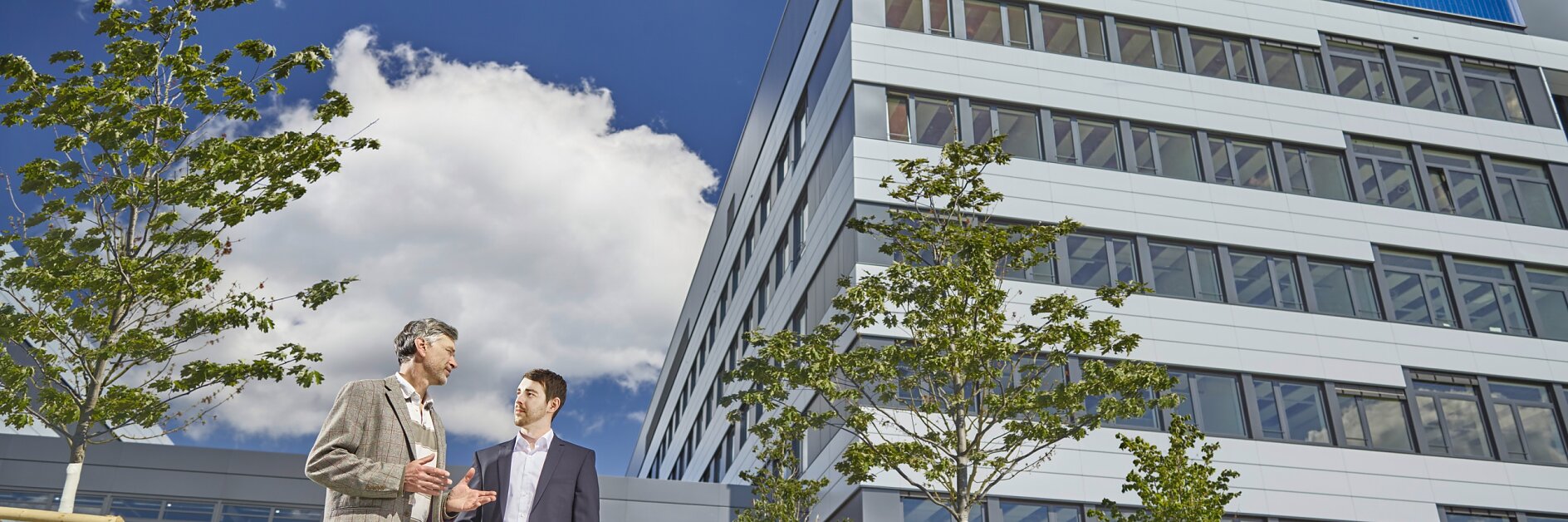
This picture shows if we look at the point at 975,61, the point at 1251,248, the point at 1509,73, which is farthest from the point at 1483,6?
the point at 975,61

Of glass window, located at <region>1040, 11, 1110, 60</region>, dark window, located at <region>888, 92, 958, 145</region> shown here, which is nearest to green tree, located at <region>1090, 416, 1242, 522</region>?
dark window, located at <region>888, 92, 958, 145</region>

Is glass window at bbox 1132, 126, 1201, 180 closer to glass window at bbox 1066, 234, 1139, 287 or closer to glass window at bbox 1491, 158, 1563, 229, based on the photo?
glass window at bbox 1066, 234, 1139, 287

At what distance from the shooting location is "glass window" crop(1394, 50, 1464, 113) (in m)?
31.0

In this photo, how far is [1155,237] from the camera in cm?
2667

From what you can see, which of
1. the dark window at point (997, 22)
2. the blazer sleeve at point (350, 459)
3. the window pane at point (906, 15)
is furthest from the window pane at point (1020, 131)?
the blazer sleeve at point (350, 459)

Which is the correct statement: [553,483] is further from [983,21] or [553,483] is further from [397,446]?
[983,21]

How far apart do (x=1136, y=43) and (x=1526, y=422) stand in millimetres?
12616

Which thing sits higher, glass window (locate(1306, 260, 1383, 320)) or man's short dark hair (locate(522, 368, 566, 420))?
glass window (locate(1306, 260, 1383, 320))

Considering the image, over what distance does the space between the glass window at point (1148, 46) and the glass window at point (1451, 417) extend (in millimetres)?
9480

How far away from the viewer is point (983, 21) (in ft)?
92.1

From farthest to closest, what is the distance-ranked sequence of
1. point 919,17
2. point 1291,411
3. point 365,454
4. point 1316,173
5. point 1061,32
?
point 1316,173 < point 1061,32 < point 919,17 < point 1291,411 < point 365,454

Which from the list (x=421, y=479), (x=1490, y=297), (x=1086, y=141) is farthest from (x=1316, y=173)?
(x=421, y=479)

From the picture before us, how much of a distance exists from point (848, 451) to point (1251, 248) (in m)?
15.6

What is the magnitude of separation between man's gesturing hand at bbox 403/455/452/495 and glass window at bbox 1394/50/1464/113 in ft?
104
